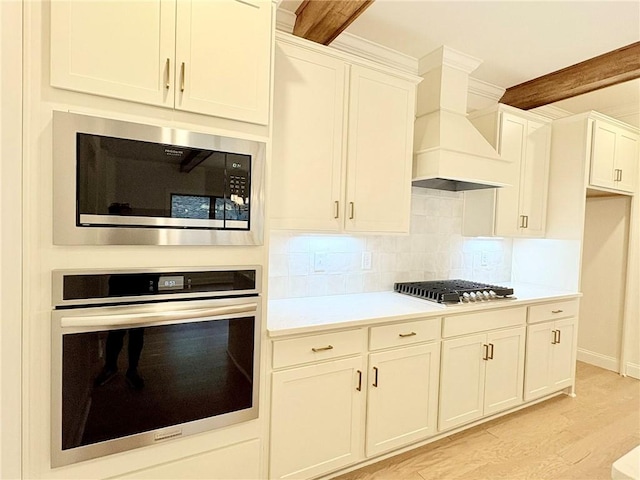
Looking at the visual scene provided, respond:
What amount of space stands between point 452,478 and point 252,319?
161cm

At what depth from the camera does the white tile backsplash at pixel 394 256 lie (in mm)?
2445

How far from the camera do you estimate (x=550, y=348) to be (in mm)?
2998

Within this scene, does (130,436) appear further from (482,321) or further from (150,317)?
(482,321)

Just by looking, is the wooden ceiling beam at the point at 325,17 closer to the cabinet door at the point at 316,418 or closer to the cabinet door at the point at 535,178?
the cabinet door at the point at 316,418

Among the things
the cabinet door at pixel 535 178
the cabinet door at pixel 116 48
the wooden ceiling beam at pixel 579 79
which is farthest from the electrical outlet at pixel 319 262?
the wooden ceiling beam at pixel 579 79

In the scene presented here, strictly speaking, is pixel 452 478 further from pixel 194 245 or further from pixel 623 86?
pixel 623 86

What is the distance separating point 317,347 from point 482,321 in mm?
1349

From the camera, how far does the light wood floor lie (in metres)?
2.16

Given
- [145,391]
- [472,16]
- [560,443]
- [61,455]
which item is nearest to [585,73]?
[472,16]

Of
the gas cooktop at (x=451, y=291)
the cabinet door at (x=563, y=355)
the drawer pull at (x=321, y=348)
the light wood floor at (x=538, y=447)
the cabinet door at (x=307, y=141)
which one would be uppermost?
the cabinet door at (x=307, y=141)

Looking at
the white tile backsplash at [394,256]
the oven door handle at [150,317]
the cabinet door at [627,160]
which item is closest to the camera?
the oven door handle at [150,317]

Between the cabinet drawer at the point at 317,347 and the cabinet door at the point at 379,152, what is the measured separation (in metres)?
0.68

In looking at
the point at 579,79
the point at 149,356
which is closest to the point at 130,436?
the point at 149,356

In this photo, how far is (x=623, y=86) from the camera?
3305 millimetres
